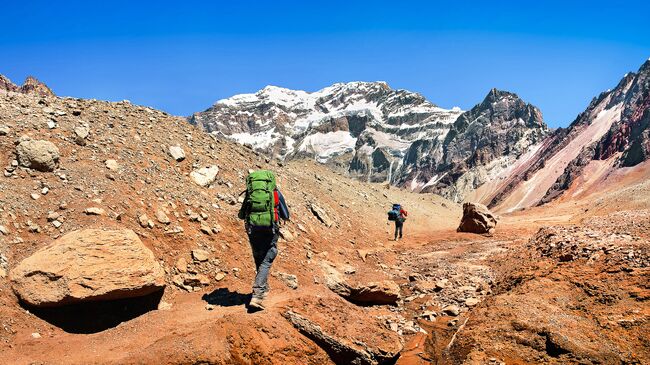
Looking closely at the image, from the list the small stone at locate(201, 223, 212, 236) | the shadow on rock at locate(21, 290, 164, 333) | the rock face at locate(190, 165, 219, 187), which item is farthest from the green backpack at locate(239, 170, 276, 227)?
the rock face at locate(190, 165, 219, 187)

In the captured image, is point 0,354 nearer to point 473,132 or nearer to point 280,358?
point 280,358

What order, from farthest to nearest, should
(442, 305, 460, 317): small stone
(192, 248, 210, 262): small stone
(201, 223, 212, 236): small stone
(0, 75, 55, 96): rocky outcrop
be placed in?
(0, 75, 55, 96): rocky outcrop → (201, 223, 212, 236): small stone → (192, 248, 210, 262): small stone → (442, 305, 460, 317): small stone

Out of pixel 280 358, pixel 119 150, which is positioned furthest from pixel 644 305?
pixel 119 150

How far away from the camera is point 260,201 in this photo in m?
8.21

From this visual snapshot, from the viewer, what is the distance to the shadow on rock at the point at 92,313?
25.7 ft

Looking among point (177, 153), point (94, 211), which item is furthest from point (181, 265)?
point (177, 153)

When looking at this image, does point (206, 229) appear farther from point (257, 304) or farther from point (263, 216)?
point (257, 304)

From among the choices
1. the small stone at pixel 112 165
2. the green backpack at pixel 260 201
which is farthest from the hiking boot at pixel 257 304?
the small stone at pixel 112 165

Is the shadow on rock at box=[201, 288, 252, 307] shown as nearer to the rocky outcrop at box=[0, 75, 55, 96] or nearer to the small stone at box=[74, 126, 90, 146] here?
the small stone at box=[74, 126, 90, 146]

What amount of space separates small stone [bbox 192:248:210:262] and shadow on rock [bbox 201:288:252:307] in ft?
3.61

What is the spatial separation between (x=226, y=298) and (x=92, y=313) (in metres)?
2.57

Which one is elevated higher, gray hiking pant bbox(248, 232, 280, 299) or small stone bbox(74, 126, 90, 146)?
small stone bbox(74, 126, 90, 146)

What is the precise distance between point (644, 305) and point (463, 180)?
499ft

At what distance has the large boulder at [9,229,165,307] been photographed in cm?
773
